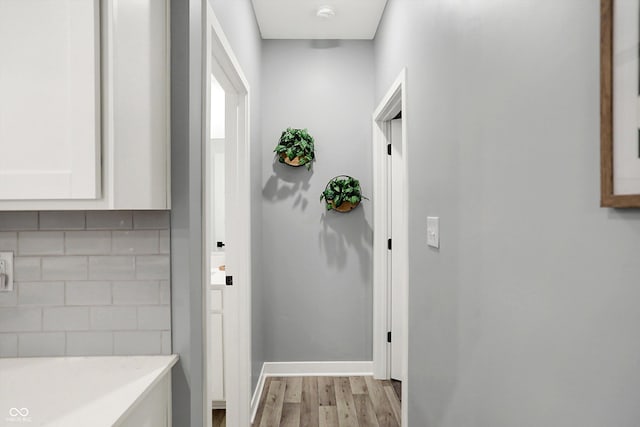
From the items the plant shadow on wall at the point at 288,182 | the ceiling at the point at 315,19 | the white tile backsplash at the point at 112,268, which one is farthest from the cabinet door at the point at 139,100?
the plant shadow on wall at the point at 288,182

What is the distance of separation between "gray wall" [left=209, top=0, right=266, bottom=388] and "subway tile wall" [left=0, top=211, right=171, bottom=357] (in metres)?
1.17

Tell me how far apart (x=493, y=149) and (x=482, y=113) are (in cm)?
14

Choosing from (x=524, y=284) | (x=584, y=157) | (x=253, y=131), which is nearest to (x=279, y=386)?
(x=253, y=131)

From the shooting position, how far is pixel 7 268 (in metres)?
1.24

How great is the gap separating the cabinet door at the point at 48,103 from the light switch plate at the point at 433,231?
119cm

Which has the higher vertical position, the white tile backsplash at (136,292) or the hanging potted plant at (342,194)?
the hanging potted plant at (342,194)

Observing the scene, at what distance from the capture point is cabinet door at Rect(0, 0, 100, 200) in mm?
982

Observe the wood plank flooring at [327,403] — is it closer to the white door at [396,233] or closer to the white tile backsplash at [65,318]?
the white door at [396,233]

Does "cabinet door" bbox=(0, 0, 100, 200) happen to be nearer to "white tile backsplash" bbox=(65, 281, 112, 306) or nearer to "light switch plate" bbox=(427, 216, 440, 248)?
"white tile backsplash" bbox=(65, 281, 112, 306)

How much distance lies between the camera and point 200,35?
4.68 feet

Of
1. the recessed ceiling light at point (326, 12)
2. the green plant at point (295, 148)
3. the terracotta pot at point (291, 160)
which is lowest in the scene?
the terracotta pot at point (291, 160)

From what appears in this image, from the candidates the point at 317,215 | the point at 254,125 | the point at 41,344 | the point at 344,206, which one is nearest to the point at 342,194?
the point at 344,206

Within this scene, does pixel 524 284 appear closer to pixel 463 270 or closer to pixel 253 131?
pixel 463 270

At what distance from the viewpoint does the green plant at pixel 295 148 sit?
10.4ft
